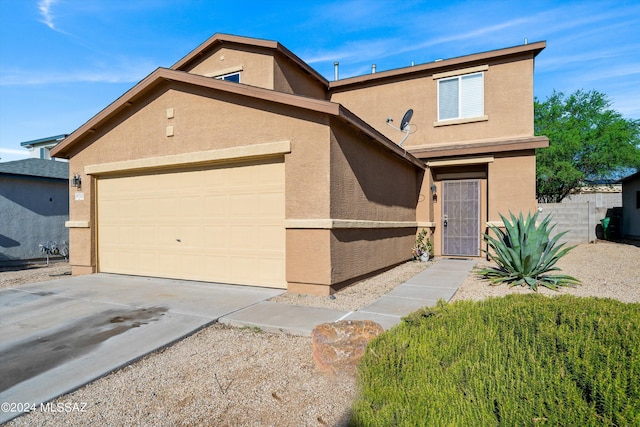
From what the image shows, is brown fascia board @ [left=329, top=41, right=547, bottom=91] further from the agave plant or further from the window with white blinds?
the agave plant

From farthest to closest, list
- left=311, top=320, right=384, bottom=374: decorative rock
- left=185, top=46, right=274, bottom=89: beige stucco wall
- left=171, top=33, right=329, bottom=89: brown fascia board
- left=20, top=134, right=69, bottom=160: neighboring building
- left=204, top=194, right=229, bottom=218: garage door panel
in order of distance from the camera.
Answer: left=20, top=134, right=69, bottom=160: neighboring building < left=185, top=46, right=274, bottom=89: beige stucco wall < left=171, top=33, right=329, bottom=89: brown fascia board < left=204, top=194, right=229, bottom=218: garage door panel < left=311, top=320, right=384, bottom=374: decorative rock

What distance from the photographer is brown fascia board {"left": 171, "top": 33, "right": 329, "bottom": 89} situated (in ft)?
37.2

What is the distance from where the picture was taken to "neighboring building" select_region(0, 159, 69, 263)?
1270 cm

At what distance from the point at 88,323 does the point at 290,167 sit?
410cm

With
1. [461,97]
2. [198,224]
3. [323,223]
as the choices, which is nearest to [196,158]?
[198,224]

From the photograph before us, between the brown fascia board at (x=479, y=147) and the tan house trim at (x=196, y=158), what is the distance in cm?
632

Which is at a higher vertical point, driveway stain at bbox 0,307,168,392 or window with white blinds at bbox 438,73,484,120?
window with white blinds at bbox 438,73,484,120

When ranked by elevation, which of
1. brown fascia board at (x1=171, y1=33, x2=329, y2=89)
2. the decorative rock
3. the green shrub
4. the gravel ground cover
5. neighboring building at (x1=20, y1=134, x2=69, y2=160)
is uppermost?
brown fascia board at (x1=171, y1=33, x2=329, y2=89)

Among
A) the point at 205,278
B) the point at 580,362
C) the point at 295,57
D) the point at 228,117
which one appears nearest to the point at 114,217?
the point at 205,278

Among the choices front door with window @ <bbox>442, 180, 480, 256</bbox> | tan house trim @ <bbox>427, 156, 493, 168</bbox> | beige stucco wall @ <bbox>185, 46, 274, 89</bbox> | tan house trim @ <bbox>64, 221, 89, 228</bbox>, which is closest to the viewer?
tan house trim @ <bbox>64, 221, 89, 228</bbox>

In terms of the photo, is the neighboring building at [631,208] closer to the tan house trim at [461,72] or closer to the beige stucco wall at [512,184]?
the beige stucco wall at [512,184]

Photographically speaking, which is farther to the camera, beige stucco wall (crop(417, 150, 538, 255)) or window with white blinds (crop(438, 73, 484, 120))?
window with white blinds (crop(438, 73, 484, 120))

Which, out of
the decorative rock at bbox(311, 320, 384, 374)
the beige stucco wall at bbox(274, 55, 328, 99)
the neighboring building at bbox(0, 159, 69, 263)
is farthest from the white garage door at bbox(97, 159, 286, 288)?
the neighboring building at bbox(0, 159, 69, 263)

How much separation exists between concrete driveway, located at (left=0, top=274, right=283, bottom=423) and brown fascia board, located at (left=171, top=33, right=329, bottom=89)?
7.50 meters
